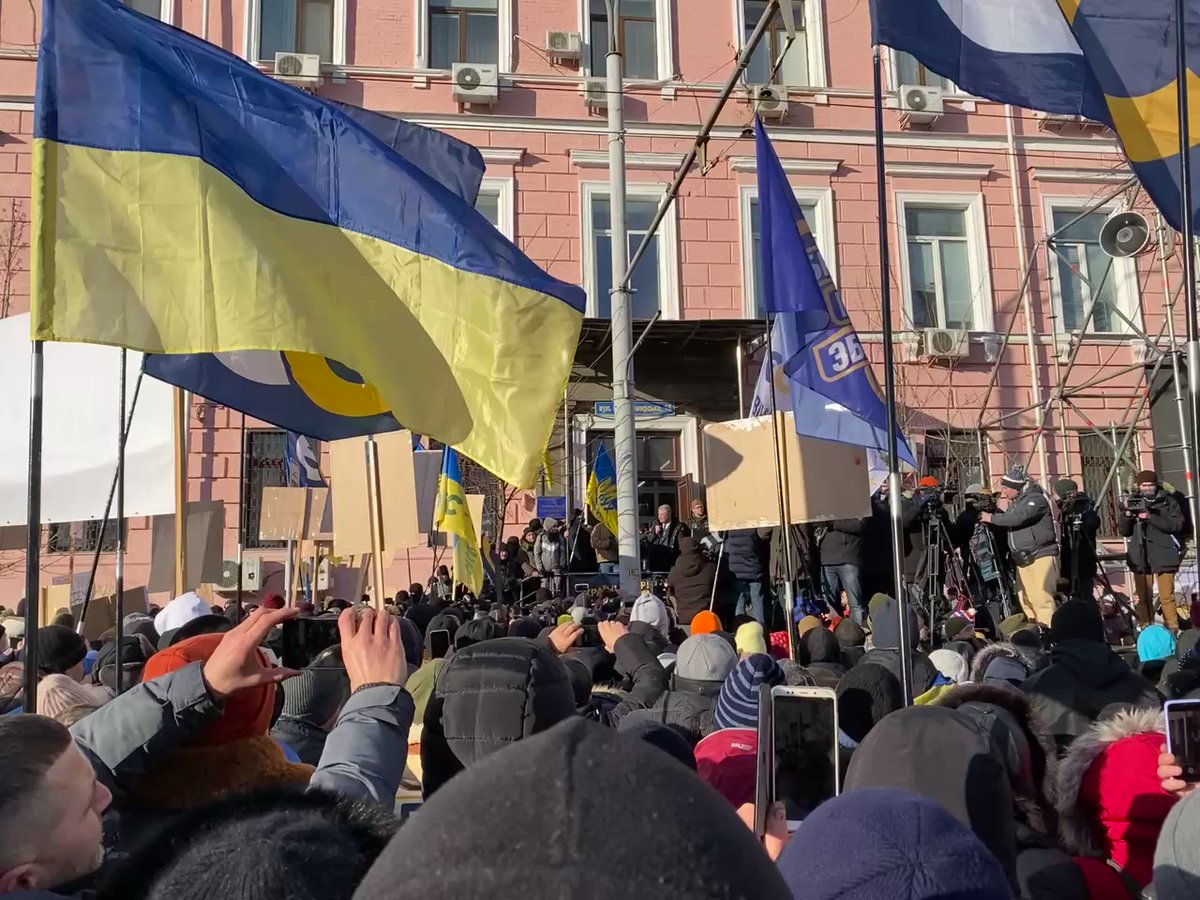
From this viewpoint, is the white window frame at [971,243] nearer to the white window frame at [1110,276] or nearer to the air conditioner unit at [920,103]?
the white window frame at [1110,276]

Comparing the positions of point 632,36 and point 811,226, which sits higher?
point 632,36

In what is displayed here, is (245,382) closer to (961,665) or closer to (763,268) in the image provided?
(763,268)

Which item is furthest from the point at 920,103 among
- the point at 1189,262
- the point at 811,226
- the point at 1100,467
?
the point at 1189,262

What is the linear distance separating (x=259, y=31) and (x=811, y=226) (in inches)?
386

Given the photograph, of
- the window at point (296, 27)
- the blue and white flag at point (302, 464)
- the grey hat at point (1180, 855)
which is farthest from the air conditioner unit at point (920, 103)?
the grey hat at point (1180, 855)

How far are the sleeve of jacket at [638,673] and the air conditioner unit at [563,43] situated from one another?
14814 millimetres

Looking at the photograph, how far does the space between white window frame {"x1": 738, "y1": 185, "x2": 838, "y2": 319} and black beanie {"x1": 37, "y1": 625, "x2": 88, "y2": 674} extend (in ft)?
45.8

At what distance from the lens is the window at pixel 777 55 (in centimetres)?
1836

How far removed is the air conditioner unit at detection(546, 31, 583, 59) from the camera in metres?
17.5

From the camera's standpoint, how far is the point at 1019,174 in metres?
18.8

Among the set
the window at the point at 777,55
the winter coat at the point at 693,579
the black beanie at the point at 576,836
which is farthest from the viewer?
the window at the point at 777,55

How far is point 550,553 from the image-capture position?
13.9 m

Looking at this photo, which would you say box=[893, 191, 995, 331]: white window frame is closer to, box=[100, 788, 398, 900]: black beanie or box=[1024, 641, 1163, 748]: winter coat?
box=[1024, 641, 1163, 748]: winter coat

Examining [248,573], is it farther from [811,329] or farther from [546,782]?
[546,782]
